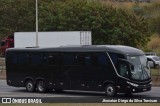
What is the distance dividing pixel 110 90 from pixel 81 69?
2539 millimetres

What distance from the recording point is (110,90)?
94.2 ft

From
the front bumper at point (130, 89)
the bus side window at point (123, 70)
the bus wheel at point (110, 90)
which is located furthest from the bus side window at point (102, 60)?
the front bumper at point (130, 89)

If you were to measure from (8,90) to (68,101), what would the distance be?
15076 millimetres

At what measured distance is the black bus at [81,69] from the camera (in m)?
28.6

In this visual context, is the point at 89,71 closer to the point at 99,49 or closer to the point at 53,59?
the point at 99,49

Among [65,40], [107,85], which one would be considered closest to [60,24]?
[65,40]

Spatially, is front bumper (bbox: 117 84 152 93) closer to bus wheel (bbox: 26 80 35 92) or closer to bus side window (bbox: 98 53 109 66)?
bus side window (bbox: 98 53 109 66)

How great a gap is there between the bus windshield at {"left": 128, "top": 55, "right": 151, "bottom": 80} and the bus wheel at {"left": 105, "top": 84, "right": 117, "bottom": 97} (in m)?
1.15

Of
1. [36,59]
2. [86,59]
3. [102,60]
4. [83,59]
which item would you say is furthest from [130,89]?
[36,59]

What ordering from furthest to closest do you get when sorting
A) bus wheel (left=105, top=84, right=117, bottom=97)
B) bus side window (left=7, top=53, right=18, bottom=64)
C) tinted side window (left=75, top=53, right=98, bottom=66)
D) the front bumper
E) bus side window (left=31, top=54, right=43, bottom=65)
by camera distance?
bus side window (left=7, top=53, right=18, bottom=64) → bus side window (left=31, top=54, right=43, bottom=65) → tinted side window (left=75, top=53, right=98, bottom=66) → bus wheel (left=105, top=84, right=117, bottom=97) → the front bumper

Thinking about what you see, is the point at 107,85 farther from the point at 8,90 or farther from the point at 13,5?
the point at 13,5

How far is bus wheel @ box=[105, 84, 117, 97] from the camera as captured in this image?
28531mm

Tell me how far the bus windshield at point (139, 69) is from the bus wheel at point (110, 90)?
1.15 m

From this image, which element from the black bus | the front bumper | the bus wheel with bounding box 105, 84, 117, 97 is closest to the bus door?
the black bus
